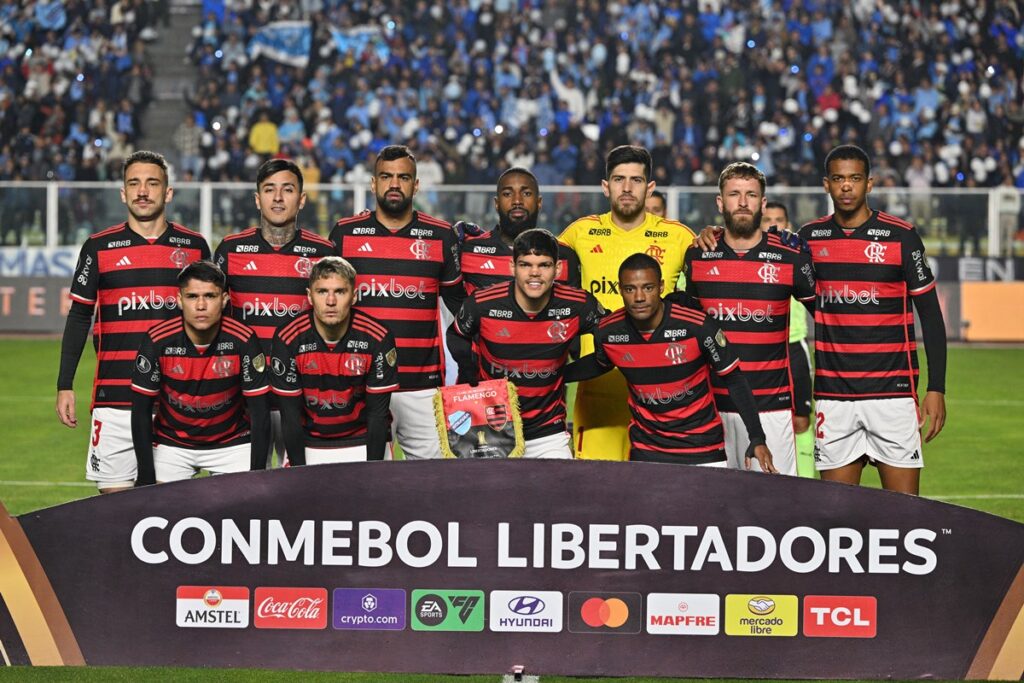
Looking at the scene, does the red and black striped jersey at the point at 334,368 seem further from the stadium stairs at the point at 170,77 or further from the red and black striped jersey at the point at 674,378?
the stadium stairs at the point at 170,77

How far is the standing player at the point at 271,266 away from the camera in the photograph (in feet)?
21.4

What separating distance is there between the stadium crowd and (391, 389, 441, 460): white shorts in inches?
575

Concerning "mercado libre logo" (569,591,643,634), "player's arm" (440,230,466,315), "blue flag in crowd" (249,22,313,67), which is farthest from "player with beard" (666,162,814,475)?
"blue flag in crowd" (249,22,313,67)

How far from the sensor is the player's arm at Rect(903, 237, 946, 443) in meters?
6.43

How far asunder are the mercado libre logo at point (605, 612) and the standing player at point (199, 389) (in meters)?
1.71

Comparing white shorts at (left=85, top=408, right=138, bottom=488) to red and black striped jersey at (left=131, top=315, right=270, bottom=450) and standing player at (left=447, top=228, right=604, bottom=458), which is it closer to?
red and black striped jersey at (left=131, top=315, right=270, bottom=450)

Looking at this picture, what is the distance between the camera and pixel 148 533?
4.77 m

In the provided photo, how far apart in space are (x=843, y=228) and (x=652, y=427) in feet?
4.47

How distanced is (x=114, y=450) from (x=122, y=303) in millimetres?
664

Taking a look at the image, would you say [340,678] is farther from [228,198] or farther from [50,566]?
[228,198]

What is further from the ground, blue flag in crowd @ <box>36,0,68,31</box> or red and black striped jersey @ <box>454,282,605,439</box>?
blue flag in crowd @ <box>36,0,68,31</box>

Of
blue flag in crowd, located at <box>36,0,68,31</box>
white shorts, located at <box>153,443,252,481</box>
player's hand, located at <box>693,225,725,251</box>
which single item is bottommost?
white shorts, located at <box>153,443,252,481</box>

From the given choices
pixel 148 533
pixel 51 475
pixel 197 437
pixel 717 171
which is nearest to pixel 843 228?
pixel 197 437

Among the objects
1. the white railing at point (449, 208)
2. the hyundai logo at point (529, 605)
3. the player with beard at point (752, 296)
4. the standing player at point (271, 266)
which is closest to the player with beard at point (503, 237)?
the standing player at point (271, 266)
